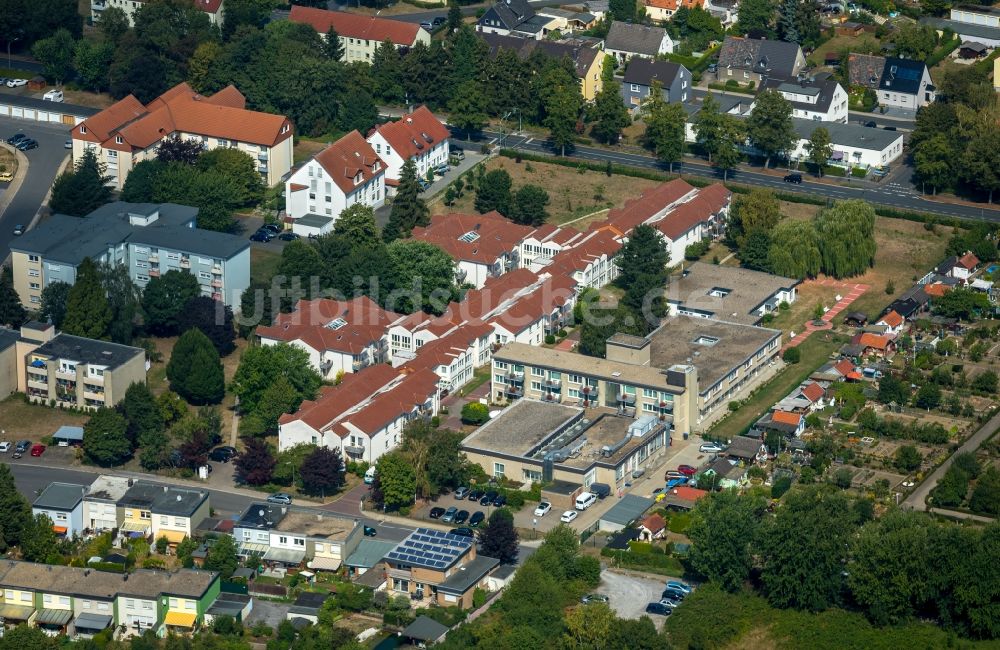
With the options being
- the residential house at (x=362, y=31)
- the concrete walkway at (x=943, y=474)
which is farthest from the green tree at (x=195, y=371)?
the residential house at (x=362, y=31)

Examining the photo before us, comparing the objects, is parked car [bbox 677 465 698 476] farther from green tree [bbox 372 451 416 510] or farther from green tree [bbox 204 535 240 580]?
green tree [bbox 204 535 240 580]

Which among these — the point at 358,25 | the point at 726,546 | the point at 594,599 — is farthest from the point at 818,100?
the point at 594,599

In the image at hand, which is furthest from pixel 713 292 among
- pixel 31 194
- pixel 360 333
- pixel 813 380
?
pixel 31 194

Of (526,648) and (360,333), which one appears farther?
(360,333)

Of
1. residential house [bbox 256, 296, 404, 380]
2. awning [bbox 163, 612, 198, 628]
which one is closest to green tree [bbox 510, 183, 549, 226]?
residential house [bbox 256, 296, 404, 380]

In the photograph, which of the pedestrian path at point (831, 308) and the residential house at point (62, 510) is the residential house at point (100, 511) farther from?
the pedestrian path at point (831, 308)

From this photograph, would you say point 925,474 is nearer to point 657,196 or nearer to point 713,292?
point 713,292

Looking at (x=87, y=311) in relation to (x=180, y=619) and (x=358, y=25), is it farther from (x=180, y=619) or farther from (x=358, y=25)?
(x=358, y=25)

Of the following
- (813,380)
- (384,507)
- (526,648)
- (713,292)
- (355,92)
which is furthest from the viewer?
(355,92)
